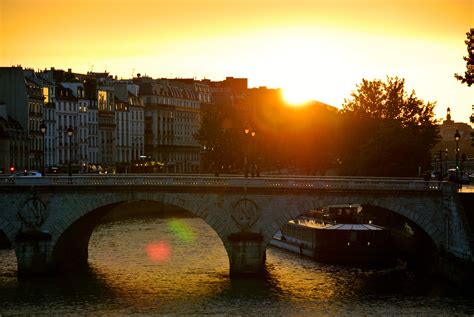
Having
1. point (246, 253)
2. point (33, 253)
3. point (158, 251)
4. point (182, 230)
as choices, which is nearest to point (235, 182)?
point (246, 253)

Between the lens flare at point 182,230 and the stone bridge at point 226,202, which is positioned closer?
the stone bridge at point 226,202

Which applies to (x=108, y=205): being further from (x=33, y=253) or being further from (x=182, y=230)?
(x=182, y=230)

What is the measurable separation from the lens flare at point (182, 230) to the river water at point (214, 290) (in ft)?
35.2

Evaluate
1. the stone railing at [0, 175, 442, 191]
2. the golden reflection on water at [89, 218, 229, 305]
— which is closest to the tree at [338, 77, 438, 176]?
the golden reflection on water at [89, 218, 229, 305]

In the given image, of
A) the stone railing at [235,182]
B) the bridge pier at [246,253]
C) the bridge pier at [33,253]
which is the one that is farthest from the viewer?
the stone railing at [235,182]

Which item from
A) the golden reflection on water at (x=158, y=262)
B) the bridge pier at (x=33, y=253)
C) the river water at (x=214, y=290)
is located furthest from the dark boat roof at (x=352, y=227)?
the bridge pier at (x=33, y=253)

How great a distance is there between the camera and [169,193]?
82.2 m

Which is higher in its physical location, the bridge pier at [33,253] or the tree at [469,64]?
the tree at [469,64]

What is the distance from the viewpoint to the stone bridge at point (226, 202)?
80438mm

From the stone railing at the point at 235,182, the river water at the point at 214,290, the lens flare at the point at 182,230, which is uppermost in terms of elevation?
the stone railing at the point at 235,182

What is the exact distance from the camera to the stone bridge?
264 feet

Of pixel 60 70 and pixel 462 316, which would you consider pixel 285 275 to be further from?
pixel 60 70

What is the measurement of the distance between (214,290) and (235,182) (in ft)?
27.1

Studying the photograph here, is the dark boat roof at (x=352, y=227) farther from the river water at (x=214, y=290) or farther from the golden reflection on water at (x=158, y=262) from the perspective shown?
the golden reflection on water at (x=158, y=262)
